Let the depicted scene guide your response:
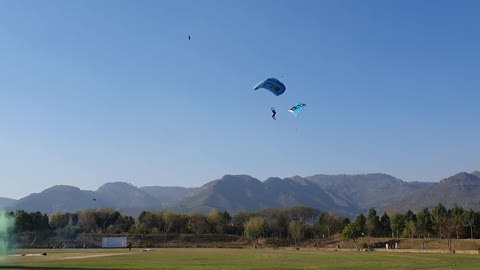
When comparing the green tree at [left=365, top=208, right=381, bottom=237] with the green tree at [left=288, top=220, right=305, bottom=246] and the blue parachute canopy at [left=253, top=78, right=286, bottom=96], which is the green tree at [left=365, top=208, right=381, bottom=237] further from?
the blue parachute canopy at [left=253, top=78, right=286, bottom=96]

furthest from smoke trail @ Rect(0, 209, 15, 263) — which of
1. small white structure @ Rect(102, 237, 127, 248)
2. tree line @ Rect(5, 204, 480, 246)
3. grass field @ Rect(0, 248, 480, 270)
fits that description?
small white structure @ Rect(102, 237, 127, 248)

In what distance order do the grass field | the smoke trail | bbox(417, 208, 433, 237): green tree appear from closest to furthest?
the grass field < the smoke trail < bbox(417, 208, 433, 237): green tree

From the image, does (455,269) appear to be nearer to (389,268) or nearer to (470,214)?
(389,268)

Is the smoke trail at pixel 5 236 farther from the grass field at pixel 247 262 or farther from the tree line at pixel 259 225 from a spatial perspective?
the tree line at pixel 259 225

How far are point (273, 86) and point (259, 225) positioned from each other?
11535 centimetres

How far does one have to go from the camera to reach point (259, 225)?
518ft

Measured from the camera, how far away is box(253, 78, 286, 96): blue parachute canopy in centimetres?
4681

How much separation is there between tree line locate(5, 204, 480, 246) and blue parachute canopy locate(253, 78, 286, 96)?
213 ft

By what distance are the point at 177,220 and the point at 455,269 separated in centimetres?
14142

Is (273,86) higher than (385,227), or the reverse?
(273,86)

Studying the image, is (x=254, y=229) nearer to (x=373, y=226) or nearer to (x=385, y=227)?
(x=373, y=226)

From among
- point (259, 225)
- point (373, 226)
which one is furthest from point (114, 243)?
point (373, 226)

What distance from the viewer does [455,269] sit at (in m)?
41.1

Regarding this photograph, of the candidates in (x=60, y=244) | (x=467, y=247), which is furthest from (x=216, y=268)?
(x=60, y=244)
